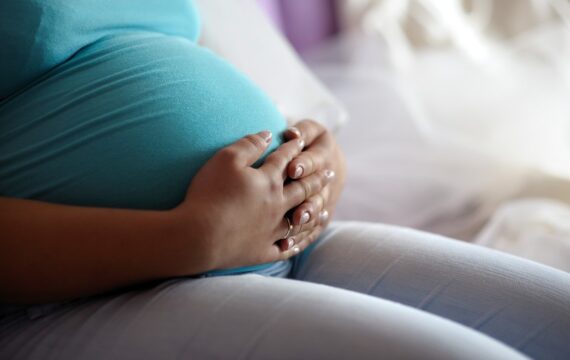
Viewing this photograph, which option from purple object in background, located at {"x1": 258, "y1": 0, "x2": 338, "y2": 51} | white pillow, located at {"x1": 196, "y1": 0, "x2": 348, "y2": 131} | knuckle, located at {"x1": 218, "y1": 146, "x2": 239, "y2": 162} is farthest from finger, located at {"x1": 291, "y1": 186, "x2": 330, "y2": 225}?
purple object in background, located at {"x1": 258, "y1": 0, "x2": 338, "y2": 51}

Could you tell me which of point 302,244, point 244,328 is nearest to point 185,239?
point 244,328

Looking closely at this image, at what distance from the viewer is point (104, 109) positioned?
0.71 metres

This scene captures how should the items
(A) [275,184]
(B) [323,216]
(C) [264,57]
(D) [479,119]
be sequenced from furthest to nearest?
(D) [479,119] < (C) [264,57] < (B) [323,216] < (A) [275,184]

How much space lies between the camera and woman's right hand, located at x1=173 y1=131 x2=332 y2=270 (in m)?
0.63

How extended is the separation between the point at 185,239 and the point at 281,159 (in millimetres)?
164

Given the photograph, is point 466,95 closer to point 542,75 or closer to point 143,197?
point 542,75

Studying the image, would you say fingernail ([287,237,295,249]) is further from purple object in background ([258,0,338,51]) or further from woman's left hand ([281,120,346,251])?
purple object in background ([258,0,338,51])

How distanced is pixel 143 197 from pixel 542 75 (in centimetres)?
111

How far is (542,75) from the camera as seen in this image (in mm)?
1443

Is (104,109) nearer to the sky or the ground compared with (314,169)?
nearer to the sky

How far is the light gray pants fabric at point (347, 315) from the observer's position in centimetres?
57

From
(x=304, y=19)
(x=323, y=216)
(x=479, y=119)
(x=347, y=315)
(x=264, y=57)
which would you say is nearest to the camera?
(x=347, y=315)

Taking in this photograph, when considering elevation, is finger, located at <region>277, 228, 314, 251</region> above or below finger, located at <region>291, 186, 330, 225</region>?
below

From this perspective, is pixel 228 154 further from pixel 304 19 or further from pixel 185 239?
pixel 304 19
